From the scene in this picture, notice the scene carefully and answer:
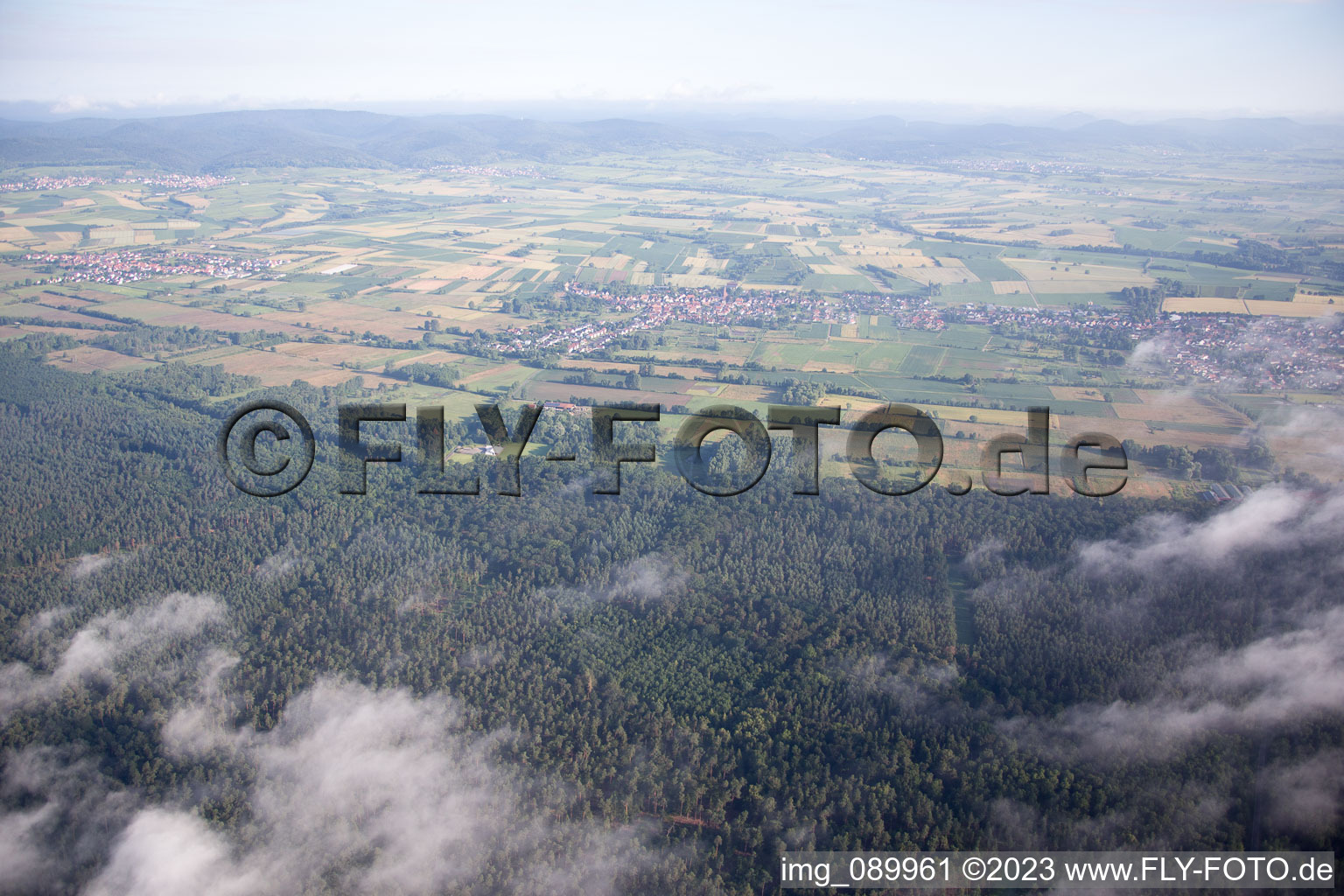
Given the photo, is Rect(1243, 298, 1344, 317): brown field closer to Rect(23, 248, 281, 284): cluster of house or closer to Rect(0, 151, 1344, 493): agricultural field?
Rect(0, 151, 1344, 493): agricultural field

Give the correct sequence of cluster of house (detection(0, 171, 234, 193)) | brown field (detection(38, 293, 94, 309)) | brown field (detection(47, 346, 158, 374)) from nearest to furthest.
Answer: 1. brown field (detection(47, 346, 158, 374))
2. brown field (detection(38, 293, 94, 309))
3. cluster of house (detection(0, 171, 234, 193))

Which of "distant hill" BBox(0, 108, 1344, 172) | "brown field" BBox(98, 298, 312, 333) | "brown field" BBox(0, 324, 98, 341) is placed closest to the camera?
"brown field" BBox(0, 324, 98, 341)

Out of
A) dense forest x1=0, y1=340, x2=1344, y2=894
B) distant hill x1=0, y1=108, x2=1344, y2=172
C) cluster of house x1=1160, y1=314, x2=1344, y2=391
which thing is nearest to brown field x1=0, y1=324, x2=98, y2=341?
dense forest x1=0, y1=340, x2=1344, y2=894

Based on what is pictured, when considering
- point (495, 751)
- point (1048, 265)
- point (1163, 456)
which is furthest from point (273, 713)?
point (1048, 265)

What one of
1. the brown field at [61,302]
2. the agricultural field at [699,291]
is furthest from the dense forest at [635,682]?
the brown field at [61,302]

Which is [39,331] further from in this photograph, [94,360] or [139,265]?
[139,265]

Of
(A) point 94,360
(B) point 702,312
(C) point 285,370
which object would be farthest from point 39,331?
(B) point 702,312
